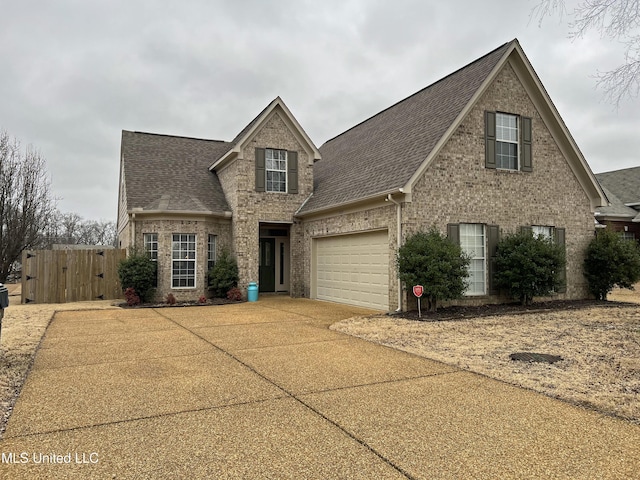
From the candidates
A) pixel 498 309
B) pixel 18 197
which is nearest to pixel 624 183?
pixel 498 309

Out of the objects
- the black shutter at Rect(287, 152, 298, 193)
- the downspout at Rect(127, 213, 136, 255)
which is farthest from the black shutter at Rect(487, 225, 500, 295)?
the downspout at Rect(127, 213, 136, 255)

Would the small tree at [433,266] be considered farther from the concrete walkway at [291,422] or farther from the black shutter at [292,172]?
the black shutter at [292,172]

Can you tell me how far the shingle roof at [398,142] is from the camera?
1269 cm

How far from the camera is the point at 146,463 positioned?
3.36 m

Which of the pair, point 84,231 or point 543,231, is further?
point 84,231

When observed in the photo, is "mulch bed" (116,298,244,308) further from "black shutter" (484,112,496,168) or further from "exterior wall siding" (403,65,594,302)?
"black shutter" (484,112,496,168)

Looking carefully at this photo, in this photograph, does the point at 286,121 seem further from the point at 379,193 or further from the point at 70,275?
the point at 70,275

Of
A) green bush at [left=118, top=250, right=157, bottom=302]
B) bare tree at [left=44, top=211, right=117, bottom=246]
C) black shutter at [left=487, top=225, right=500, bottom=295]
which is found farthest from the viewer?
bare tree at [left=44, top=211, right=117, bottom=246]

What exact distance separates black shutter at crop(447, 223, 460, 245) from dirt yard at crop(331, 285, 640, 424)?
225cm

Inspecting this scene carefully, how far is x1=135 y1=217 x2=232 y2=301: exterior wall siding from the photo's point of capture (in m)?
15.5

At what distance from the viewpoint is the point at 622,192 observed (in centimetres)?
2853

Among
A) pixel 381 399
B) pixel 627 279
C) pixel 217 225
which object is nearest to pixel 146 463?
pixel 381 399

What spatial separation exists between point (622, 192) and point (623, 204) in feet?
5.76

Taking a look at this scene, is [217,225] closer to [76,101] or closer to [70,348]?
[70,348]
